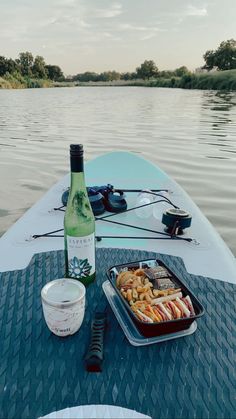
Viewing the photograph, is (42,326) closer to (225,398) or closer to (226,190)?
(225,398)

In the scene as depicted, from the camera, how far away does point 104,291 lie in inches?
46.1

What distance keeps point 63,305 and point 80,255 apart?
0.26 metres

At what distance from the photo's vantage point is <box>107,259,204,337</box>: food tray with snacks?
923 mm

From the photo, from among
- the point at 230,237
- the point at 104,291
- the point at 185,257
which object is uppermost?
the point at 104,291

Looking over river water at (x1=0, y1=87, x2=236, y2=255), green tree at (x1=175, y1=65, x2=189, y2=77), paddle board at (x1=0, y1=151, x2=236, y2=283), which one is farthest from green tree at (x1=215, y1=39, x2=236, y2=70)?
paddle board at (x1=0, y1=151, x2=236, y2=283)

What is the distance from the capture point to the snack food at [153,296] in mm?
936

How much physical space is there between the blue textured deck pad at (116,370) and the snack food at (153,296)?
0.11m

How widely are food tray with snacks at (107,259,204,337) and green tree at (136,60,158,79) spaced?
314 ft

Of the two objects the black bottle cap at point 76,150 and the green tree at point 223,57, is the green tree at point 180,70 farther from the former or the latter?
the black bottle cap at point 76,150

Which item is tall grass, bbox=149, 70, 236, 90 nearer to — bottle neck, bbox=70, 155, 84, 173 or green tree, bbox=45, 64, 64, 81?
bottle neck, bbox=70, 155, 84, 173

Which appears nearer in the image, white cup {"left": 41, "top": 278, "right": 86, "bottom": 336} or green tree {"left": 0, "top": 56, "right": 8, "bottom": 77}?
white cup {"left": 41, "top": 278, "right": 86, "bottom": 336}

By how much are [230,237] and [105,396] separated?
8.41 ft

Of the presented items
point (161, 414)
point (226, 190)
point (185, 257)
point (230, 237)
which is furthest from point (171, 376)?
point (226, 190)

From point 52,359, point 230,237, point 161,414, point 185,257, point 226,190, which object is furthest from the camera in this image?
point 226,190
